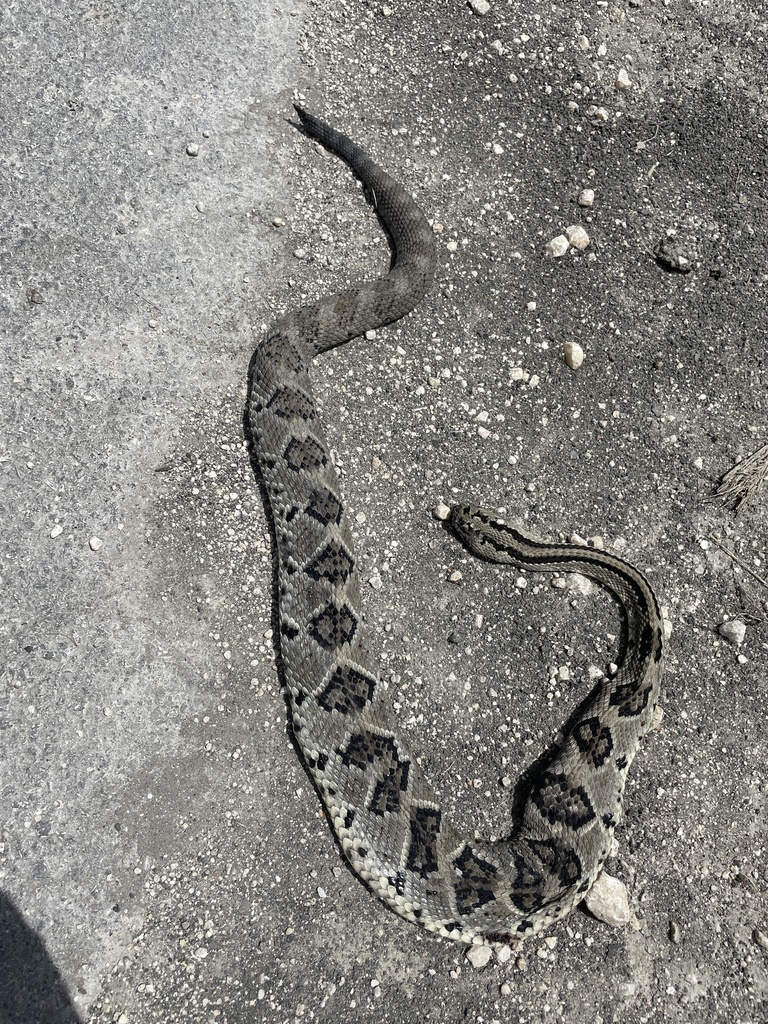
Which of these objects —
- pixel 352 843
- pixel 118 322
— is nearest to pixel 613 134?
pixel 118 322

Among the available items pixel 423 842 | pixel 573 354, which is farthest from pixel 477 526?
pixel 423 842

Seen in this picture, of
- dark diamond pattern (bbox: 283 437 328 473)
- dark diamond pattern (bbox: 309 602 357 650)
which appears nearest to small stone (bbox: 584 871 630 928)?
dark diamond pattern (bbox: 309 602 357 650)

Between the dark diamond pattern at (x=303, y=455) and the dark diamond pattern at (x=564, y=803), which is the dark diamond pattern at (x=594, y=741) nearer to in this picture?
the dark diamond pattern at (x=564, y=803)

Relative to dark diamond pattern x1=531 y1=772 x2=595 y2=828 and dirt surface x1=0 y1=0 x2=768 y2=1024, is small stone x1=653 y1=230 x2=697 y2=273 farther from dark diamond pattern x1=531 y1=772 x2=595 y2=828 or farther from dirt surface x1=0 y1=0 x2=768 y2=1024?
dark diamond pattern x1=531 y1=772 x2=595 y2=828

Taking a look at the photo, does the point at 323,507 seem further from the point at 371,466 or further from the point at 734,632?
the point at 734,632

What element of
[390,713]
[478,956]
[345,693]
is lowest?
[478,956]

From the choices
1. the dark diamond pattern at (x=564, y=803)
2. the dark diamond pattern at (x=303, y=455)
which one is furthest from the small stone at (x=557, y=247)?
the dark diamond pattern at (x=564, y=803)
